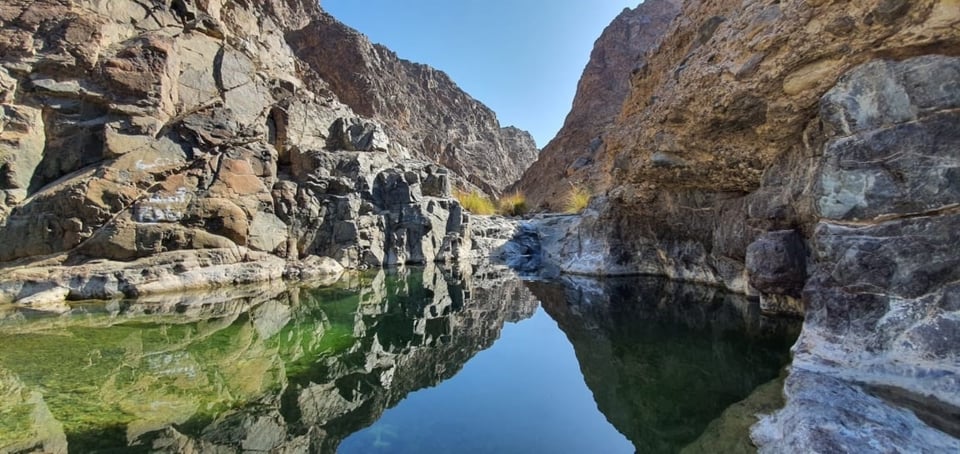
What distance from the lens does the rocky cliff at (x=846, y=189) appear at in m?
3.14

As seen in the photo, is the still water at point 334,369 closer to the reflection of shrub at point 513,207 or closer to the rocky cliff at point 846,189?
the rocky cliff at point 846,189

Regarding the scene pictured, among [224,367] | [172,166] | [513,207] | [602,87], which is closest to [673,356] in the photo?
[224,367]

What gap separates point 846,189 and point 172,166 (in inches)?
619

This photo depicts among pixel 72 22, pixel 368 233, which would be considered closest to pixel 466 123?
pixel 368 233

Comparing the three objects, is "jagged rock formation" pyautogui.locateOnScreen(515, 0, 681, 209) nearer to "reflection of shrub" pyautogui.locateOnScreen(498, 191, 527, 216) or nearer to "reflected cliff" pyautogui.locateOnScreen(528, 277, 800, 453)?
"reflection of shrub" pyautogui.locateOnScreen(498, 191, 527, 216)

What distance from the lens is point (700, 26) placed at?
879 centimetres

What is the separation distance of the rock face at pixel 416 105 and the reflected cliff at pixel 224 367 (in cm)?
1684

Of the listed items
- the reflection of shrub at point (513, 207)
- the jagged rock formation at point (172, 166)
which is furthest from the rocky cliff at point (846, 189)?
the reflection of shrub at point (513, 207)

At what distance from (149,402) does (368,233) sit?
13.2 metres

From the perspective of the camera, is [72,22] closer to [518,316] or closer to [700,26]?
[518,316]

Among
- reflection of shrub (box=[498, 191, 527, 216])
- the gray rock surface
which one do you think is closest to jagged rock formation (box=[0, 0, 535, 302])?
reflection of shrub (box=[498, 191, 527, 216])

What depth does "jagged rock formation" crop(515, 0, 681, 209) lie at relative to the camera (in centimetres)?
3622

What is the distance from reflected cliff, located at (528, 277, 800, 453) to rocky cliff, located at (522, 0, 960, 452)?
1.66 ft

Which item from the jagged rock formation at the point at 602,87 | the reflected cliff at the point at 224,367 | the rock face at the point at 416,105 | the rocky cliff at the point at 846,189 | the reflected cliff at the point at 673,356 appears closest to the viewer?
Result: the rocky cliff at the point at 846,189
